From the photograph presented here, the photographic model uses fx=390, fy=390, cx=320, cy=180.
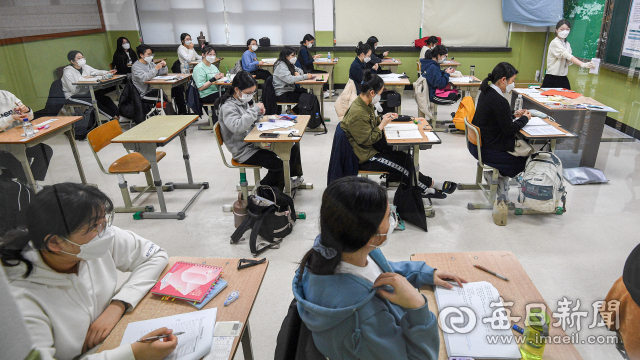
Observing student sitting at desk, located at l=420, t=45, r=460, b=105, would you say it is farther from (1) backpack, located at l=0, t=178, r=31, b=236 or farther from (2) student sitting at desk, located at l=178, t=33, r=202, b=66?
(1) backpack, located at l=0, t=178, r=31, b=236

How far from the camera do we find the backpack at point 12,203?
673mm

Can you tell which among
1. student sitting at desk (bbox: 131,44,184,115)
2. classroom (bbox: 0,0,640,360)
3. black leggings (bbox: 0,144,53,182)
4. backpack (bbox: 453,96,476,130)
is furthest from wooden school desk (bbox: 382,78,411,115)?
black leggings (bbox: 0,144,53,182)

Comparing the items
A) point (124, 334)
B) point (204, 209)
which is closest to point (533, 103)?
point (204, 209)

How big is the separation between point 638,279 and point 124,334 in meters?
1.70

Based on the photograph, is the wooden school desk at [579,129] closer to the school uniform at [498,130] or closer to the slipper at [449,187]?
the school uniform at [498,130]

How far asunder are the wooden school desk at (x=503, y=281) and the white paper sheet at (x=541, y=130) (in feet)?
6.33

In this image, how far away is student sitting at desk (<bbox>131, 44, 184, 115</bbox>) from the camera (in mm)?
5453

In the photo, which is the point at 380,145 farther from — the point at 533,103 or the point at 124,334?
the point at 124,334

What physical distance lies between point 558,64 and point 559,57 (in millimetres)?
93

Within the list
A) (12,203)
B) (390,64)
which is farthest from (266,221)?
(390,64)

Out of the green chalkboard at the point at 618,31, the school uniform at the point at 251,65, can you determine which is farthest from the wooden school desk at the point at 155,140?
the green chalkboard at the point at 618,31

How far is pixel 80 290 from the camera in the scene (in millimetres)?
1187

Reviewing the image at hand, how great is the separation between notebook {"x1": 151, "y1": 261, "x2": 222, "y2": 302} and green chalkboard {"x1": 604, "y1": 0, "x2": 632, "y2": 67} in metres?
3.08

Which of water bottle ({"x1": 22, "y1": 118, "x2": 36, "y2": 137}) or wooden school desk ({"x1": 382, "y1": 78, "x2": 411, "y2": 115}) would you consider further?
wooden school desk ({"x1": 382, "y1": 78, "x2": 411, "y2": 115})
